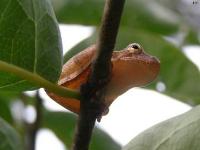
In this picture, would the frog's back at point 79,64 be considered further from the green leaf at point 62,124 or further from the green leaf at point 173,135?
the green leaf at point 62,124

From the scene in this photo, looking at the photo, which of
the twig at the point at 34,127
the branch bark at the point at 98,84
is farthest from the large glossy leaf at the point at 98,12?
the branch bark at the point at 98,84

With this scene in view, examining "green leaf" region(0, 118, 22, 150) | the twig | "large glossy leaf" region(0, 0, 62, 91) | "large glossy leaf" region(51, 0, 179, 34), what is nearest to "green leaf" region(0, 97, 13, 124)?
the twig

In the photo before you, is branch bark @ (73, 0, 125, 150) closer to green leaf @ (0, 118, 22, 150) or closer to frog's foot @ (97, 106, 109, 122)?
frog's foot @ (97, 106, 109, 122)

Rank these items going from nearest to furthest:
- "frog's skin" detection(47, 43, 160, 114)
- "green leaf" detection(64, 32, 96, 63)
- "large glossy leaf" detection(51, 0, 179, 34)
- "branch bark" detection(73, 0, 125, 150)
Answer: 1. "branch bark" detection(73, 0, 125, 150)
2. "frog's skin" detection(47, 43, 160, 114)
3. "green leaf" detection(64, 32, 96, 63)
4. "large glossy leaf" detection(51, 0, 179, 34)

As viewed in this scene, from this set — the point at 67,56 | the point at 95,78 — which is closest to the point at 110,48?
the point at 95,78

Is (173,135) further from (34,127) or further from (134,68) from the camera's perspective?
(34,127)

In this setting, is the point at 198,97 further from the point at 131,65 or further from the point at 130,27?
the point at 131,65
